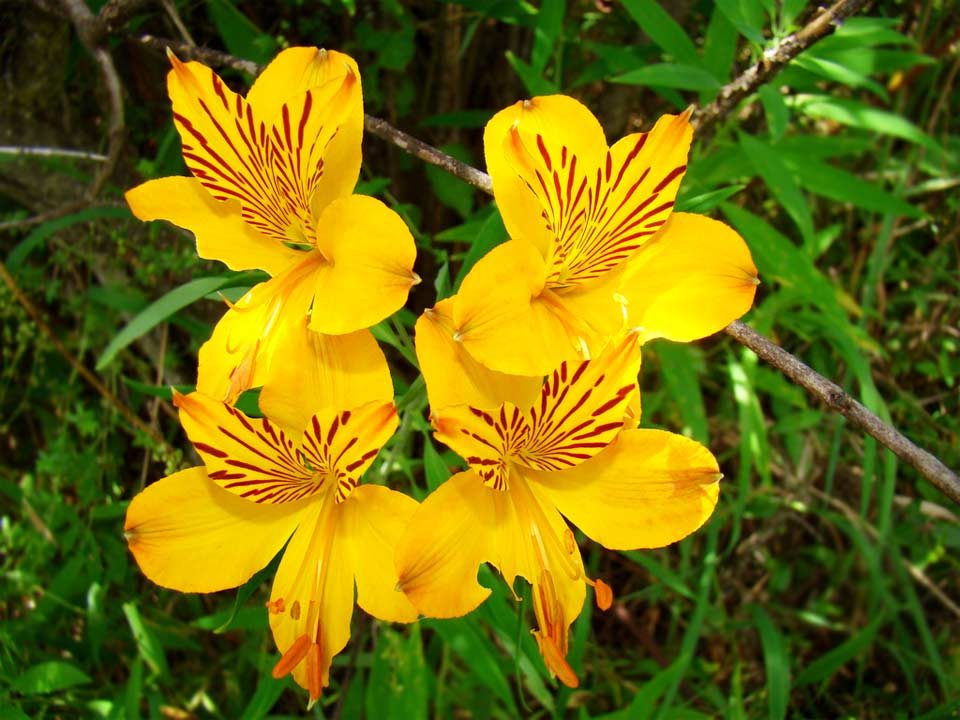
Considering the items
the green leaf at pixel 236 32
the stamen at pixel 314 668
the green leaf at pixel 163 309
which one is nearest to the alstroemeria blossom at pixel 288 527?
the stamen at pixel 314 668

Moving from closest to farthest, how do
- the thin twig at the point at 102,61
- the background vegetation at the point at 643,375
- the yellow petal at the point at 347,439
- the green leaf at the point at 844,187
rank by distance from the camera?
the yellow petal at the point at 347,439
the thin twig at the point at 102,61
the background vegetation at the point at 643,375
the green leaf at the point at 844,187

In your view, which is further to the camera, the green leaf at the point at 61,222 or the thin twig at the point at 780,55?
the green leaf at the point at 61,222

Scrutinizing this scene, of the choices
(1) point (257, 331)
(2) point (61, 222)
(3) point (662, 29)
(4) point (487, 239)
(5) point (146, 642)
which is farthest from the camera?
(2) point (61, 222)

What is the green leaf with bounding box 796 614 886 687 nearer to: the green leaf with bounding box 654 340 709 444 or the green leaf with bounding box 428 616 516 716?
the green leaf with bounding box 654 340 709 444

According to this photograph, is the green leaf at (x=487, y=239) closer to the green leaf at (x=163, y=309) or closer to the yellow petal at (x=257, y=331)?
the yellow petal at (x=257, y=331)

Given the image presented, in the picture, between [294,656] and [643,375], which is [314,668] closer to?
[294,656]

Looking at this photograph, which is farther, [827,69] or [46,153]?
[46,153]

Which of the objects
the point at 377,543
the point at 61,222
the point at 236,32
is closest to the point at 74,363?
the point at 61,222

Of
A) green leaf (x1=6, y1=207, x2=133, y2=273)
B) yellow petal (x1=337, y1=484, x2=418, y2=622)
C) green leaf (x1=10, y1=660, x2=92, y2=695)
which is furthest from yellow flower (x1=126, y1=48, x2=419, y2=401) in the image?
green leaf (x1=10, y1=660, x2=92, y2=695)
